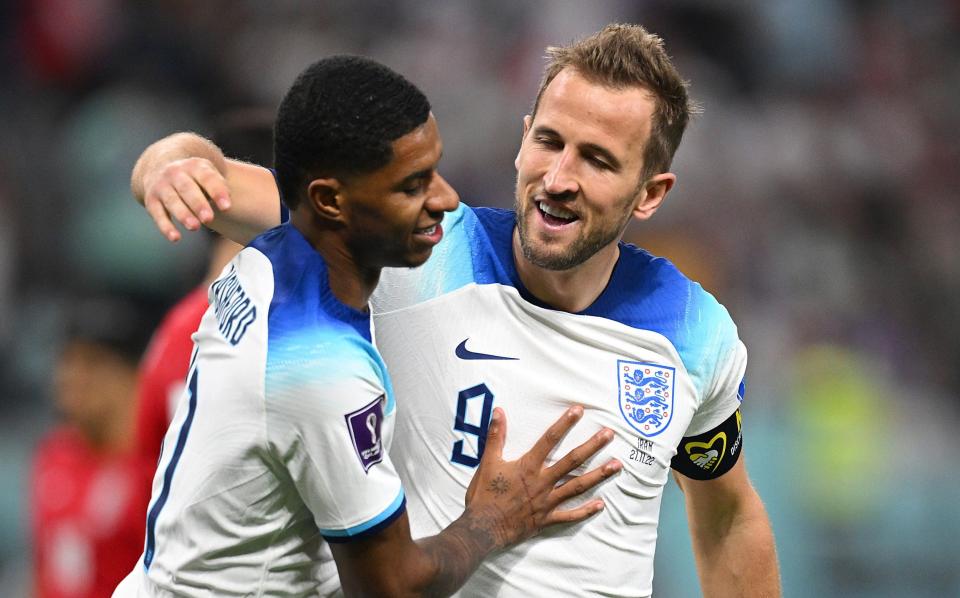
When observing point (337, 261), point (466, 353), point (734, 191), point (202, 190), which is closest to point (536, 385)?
point (466, 353)

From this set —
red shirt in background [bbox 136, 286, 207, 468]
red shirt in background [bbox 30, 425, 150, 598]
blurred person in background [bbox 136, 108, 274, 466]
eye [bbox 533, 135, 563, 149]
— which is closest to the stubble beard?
eye [bbox 533, 135, 563, 149]

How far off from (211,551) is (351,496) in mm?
346

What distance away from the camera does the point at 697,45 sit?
1014 cm

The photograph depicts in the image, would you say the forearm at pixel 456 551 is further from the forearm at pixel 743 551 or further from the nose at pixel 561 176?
the forearm at pixel 743 551

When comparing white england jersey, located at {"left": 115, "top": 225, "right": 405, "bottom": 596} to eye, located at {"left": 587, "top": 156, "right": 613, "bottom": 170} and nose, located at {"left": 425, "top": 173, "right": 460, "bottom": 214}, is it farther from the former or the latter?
eye, located at {"left": 587, "top": 156, "right": 613, "bottom": 170}

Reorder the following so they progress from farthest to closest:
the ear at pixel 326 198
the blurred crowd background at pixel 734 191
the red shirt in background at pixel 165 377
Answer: the blurred crowd background at pixel 734 191, the red shirt in background at pixel 165 377, the ear at pixel 326 198

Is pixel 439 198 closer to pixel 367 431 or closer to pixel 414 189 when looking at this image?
pixel 414 189

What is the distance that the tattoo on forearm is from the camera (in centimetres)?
308

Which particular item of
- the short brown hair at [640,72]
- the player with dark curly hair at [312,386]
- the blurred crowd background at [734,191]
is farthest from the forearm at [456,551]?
the blurred crowd background at [734,191]

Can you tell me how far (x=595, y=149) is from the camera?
3.25 meters

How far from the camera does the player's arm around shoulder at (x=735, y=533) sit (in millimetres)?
3680

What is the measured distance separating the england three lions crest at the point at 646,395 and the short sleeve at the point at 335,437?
0.83 m

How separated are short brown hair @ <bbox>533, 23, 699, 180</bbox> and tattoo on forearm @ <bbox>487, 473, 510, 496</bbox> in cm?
89

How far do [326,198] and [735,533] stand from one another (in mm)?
1723
